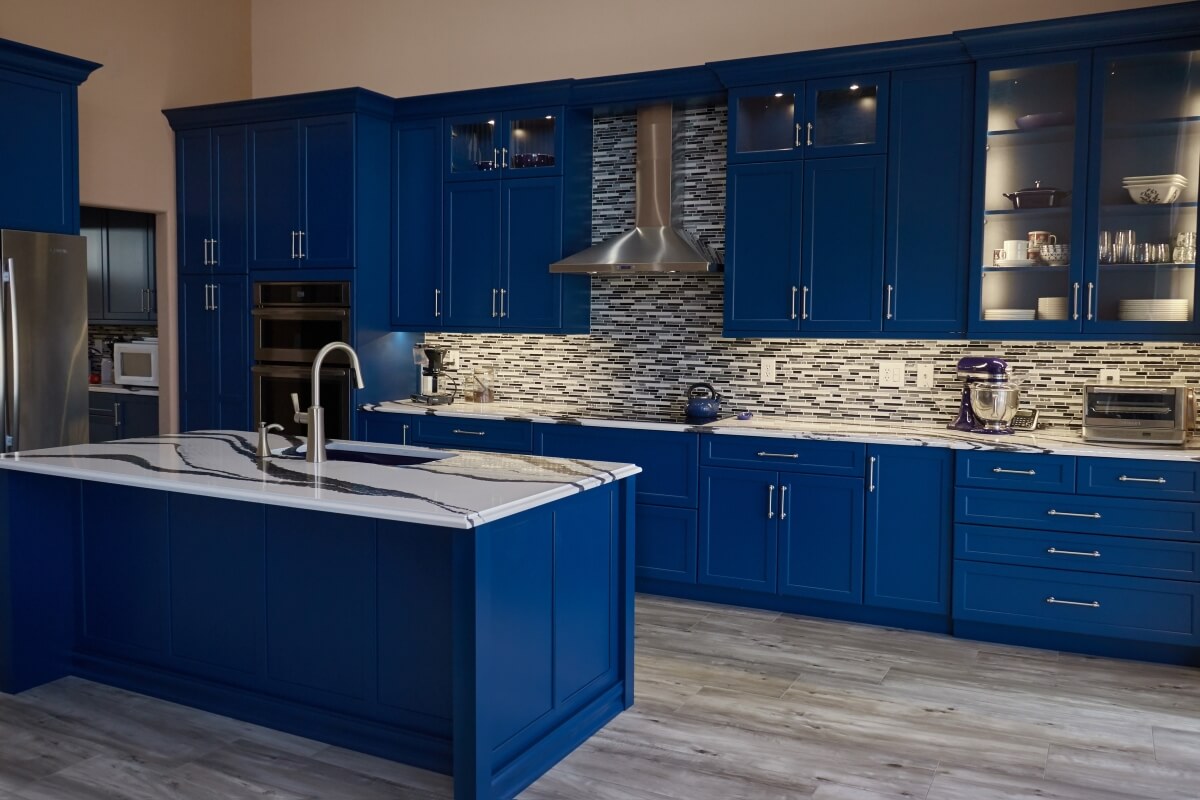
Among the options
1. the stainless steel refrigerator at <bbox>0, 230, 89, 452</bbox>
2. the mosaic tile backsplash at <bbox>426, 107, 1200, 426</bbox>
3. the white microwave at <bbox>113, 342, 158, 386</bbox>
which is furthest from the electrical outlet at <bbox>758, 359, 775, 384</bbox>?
the white microwave at <bbox>113, 342, 158, 386</bbox>

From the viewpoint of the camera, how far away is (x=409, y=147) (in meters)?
5.80

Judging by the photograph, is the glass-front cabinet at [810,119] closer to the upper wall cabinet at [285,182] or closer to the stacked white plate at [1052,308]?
the stacked white plate at [1052,308]

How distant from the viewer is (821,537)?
4613 mm

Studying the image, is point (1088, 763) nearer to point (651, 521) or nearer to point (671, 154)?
point (651, 521)

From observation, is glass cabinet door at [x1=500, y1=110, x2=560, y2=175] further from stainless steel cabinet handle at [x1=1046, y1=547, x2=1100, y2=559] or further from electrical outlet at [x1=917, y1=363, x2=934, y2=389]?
stainless steel cabinet handle at [x1=1046, y1=547, x2=1100, y2=559]

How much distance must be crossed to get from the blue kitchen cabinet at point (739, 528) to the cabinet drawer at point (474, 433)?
40.5 inches

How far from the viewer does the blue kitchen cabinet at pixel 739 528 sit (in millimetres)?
4715

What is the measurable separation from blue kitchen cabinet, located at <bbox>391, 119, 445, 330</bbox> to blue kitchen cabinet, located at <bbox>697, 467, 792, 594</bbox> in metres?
1.98

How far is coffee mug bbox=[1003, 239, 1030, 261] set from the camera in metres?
4.39

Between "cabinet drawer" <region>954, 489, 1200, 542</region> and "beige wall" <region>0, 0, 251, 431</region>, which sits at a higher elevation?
"beige wall" <region>0, 0, 251, 431</region>

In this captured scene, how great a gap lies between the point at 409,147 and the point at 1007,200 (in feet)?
10.8

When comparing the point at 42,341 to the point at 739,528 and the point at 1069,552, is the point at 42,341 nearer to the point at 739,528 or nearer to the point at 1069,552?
the point at 739,528

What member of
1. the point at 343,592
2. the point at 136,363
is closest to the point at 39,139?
the point at 136,363

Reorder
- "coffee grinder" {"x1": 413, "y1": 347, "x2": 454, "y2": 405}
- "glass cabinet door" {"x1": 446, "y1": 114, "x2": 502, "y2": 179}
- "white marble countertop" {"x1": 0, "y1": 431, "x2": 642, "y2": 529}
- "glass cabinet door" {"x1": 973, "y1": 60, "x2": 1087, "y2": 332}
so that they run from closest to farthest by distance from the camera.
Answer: "white marble countertop" {"x1": 0, "y1": 431, "x2": 642, "y2": 529} → "glass cabinet door" {"x1": 973, "y1": 60, "x2": 1087, "y2": 332} → "glass cabinet door" {"x1": 446, "y1": 114, "x2": 502, "y2": 179} → "coffee grinder" {"x1": 413, "y1": 347, "x2": 454, "y2": 405}
